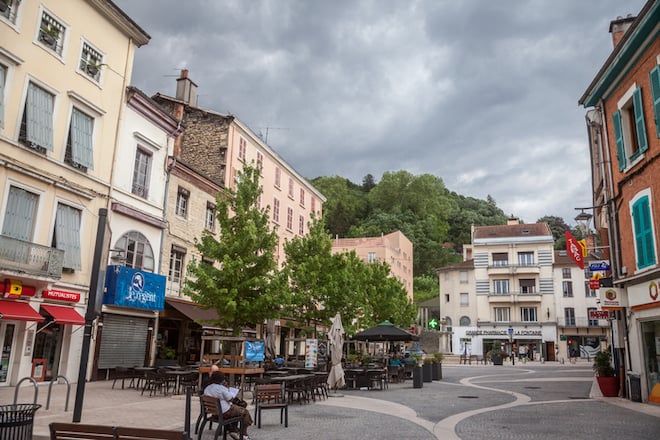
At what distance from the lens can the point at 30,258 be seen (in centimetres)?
1549

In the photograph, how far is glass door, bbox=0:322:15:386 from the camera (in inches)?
602

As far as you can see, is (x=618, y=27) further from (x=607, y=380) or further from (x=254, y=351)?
(x=254, y=351)

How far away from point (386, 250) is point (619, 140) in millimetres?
39941

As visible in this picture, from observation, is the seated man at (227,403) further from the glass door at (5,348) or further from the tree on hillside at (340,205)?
the tree on hillside at (340,205)

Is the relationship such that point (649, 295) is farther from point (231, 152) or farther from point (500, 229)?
point (500, 229)

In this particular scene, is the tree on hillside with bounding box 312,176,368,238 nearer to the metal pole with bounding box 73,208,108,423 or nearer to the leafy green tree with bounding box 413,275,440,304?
the leafy green tree with bounding box 413,275,440,304

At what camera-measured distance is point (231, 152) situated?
27516mm

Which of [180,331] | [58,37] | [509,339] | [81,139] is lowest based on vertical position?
[180,331]

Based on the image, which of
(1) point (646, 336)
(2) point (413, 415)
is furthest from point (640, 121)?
(2) point (413, 415)

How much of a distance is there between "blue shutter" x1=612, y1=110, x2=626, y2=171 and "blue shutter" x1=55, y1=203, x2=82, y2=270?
1745 cm

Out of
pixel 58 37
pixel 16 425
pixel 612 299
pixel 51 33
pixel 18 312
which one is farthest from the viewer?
pixel 58 37

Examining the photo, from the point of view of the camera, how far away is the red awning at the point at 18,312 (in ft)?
47.0

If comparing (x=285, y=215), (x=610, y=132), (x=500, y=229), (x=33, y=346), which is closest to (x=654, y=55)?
(x=610, y=132)

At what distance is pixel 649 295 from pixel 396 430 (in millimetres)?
8256
